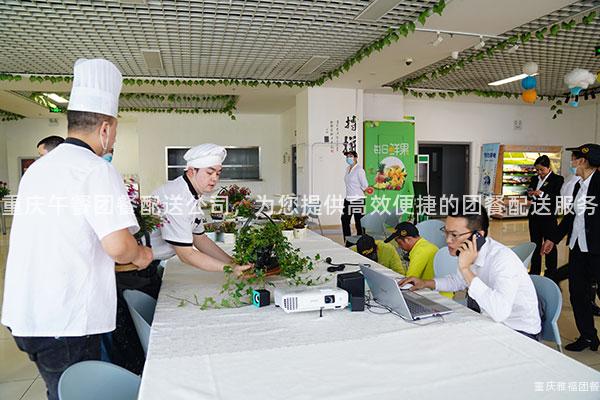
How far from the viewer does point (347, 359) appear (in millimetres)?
1401

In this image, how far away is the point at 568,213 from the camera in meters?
3.70

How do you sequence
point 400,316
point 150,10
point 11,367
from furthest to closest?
point 150,10
point 11,367
point 400,316

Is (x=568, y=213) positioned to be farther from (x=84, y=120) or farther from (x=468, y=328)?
(x=84, y=120)

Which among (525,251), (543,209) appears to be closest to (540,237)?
(543,209)

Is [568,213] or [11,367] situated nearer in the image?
[11,367]

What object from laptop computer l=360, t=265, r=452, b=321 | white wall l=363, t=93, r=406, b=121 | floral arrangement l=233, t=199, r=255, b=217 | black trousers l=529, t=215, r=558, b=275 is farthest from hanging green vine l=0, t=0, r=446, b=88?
laptop computer l=360, t=265, r=452, b=321

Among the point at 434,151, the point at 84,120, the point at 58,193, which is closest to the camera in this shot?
the point at 58,193

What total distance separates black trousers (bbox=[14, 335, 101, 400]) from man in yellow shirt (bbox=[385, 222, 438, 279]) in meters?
2.10

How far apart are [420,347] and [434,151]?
1142cm

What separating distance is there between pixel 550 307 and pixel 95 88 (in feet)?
7.60

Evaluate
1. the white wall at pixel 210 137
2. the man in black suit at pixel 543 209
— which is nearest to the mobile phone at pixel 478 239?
the man in black suit at pixel 543 209

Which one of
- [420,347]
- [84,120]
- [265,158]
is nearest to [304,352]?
[420,347]

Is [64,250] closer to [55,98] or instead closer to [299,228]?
[299,228]

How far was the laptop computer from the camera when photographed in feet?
5.71
